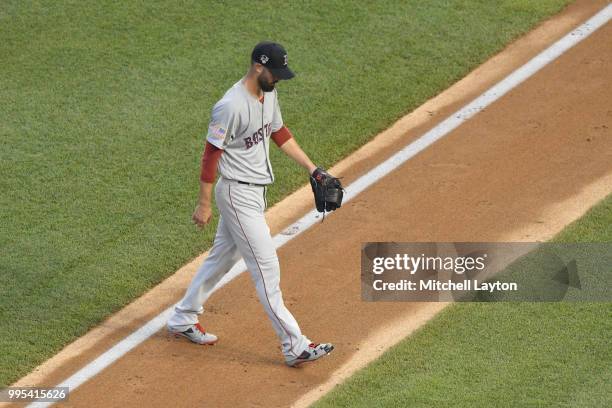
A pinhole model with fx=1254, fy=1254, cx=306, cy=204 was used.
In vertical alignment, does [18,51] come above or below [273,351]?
above

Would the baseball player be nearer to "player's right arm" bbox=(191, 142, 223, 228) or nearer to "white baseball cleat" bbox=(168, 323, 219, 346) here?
"player's right arm" bbox=(191, 142, 223, 228)

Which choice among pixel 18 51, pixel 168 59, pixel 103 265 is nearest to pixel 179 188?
pixel 103 265

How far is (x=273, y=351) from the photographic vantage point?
8062 millimetres

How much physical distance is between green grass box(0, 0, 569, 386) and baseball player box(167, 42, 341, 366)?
119 cm

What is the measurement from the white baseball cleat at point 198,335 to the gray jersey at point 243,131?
1.13 metres

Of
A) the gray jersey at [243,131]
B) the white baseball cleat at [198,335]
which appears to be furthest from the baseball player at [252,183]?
the white baseball cleat at [198,335]

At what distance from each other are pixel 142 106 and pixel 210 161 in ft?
11.3

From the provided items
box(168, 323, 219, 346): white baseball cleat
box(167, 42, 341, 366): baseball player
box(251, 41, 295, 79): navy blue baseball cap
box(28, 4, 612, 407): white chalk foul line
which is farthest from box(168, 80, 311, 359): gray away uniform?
box(28, 4, 612, 407): white chalk foul line

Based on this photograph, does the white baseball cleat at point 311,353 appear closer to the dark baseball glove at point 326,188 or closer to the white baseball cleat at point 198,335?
the white baseball cleat at point 198,335

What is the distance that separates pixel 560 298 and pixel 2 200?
428 centimetres

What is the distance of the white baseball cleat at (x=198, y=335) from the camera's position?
8.12 meters

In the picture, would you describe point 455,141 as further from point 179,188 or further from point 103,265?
point 103,265

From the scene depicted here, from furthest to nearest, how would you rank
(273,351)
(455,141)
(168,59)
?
(168,59), (455,141), (273,351)

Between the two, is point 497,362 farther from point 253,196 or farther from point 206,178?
point 206,178
